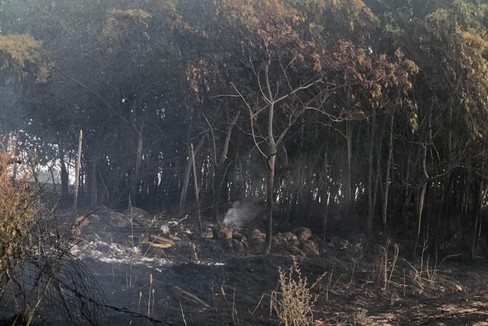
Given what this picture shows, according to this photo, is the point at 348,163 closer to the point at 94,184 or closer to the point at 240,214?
the point at 240,214

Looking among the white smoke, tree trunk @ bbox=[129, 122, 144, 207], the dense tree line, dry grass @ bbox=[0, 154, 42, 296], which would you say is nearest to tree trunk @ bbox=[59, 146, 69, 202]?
the dense tree line

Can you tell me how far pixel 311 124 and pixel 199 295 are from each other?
24.7ft

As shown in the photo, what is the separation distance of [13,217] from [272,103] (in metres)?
7.32

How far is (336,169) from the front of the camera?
16.2 meters

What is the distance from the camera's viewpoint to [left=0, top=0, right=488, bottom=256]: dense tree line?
1159 centimetres

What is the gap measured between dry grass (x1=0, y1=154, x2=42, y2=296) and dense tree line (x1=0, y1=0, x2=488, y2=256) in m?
6.98

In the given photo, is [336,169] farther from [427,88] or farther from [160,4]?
[160,4]

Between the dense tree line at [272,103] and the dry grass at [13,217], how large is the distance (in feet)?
22.9

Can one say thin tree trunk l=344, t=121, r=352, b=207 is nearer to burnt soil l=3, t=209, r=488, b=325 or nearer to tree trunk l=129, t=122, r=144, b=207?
burnt soil l=3, t=209, r=488, b=325

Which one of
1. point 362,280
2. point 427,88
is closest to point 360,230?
point 427,88

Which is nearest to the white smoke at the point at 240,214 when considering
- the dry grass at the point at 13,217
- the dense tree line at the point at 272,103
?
the dense tree line at the point at 272,103

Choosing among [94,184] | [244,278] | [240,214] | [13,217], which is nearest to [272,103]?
[244,278]

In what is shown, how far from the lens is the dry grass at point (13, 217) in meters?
4.39

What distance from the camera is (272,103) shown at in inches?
443
